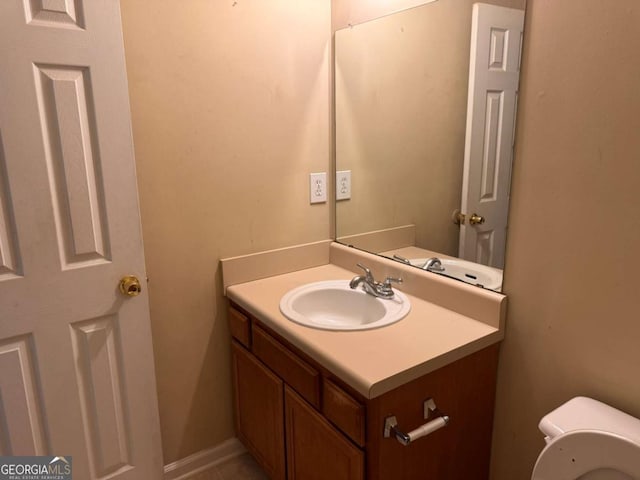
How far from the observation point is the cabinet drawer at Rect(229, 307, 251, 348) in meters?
1.64

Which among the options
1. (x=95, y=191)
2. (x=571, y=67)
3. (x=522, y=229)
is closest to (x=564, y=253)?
(x=522, y=229)

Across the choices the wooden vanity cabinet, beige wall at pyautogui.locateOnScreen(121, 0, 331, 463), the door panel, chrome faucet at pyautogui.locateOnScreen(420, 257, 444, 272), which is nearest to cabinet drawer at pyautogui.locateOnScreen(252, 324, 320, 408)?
the wooden vanity cabinet

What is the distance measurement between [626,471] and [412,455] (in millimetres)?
499

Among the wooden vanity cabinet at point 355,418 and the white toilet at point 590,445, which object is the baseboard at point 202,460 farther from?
the white toilet at point 590,445

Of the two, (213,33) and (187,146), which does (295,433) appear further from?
(213,33)

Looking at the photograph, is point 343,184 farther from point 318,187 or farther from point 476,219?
point 476,219

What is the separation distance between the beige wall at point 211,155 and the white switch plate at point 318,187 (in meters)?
0.03

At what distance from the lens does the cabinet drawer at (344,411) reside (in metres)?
1.12

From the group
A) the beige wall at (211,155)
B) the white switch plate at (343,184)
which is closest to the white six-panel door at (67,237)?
the beige wall at (211,155)

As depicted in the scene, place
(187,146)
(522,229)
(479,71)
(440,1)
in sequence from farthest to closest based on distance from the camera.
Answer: (187,146) < (440,1) < (479,71) < (522,229)

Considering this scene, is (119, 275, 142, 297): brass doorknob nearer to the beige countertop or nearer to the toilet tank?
the beige countertop

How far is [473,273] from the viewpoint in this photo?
1.44 metres

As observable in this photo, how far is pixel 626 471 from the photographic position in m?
0.89

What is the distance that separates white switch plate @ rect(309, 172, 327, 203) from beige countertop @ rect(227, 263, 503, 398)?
0.54 metres
